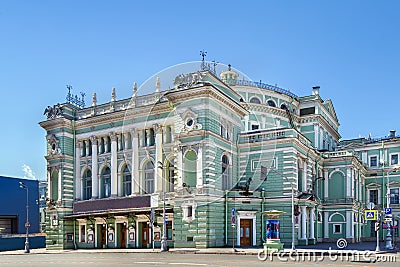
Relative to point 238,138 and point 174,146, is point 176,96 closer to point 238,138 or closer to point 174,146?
point 174,146

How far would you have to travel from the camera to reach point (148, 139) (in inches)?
2069

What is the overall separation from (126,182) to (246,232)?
1484 cm

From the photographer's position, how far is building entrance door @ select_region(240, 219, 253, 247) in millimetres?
47938

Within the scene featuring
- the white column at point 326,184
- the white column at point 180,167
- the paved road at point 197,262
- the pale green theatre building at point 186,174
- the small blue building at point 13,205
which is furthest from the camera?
the small blue building at point 13,205

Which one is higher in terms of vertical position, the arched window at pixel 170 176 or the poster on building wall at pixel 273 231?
the arched window at pixel 170 176

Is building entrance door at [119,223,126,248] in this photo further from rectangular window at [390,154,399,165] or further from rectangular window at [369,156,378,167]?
rectangular window at [390,154,399,165]

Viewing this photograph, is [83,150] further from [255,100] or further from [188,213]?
[255,100]

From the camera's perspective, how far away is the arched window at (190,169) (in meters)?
46.7

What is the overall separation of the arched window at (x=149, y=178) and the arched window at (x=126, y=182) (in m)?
2.22

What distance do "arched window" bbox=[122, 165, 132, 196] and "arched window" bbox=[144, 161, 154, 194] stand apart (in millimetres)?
2222

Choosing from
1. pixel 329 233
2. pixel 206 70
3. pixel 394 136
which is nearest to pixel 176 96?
pixel 206 70

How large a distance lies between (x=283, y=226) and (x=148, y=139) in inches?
672

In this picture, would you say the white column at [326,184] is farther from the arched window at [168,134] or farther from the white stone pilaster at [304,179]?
the arched window at [168,134]

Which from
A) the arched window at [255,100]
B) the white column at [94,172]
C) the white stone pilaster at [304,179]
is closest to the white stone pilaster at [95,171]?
the white column at [94,172]
